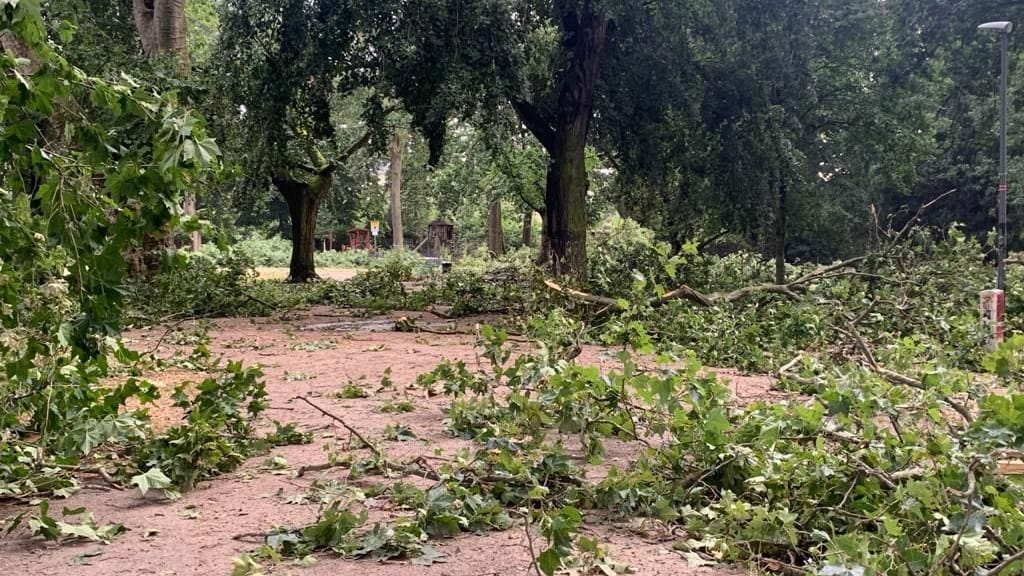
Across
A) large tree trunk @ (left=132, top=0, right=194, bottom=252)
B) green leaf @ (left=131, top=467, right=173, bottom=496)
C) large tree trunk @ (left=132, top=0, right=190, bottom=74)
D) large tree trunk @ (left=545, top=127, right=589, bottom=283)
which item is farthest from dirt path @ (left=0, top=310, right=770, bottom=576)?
large tree trunk @ (left=132, top=0, right=190, bottom=74)

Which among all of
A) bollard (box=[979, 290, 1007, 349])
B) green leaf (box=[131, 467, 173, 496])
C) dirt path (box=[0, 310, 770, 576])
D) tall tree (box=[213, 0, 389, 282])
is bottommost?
dirt path (box=[0, 310, 770, 576])

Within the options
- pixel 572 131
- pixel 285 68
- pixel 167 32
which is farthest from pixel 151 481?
pixel 167 32

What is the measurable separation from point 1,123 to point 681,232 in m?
17.0

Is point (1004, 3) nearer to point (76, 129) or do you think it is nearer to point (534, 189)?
point (534, 189)

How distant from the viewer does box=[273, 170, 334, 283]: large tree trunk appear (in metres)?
22.2

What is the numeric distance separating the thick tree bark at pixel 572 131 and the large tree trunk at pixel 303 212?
940 cm

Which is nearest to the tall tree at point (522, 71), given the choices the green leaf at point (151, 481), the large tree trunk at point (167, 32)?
the large tree trunk at point (167, 32)

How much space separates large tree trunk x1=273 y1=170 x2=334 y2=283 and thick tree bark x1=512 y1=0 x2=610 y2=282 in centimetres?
940

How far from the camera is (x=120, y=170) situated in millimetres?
2873

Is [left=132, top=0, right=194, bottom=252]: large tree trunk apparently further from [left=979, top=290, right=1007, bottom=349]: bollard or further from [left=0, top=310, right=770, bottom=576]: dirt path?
[left=979, top=290, right=1007, bottom=349]: bollard

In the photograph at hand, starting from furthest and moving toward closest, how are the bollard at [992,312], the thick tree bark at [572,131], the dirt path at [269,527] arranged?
the thick tree bark at [572,131]
the bollard at [992,312]
the dirt path at [269,527]

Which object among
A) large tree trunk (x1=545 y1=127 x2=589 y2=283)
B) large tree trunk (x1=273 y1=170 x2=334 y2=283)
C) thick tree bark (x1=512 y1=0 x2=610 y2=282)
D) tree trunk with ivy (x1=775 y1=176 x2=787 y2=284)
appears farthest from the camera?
large tree trunk (x1=273 y1=170 x2=334 y2=283)

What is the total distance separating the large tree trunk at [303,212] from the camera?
22156mm

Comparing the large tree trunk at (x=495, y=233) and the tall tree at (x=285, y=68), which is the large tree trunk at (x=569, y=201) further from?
the large tree trunk at (x=495, y=233)
